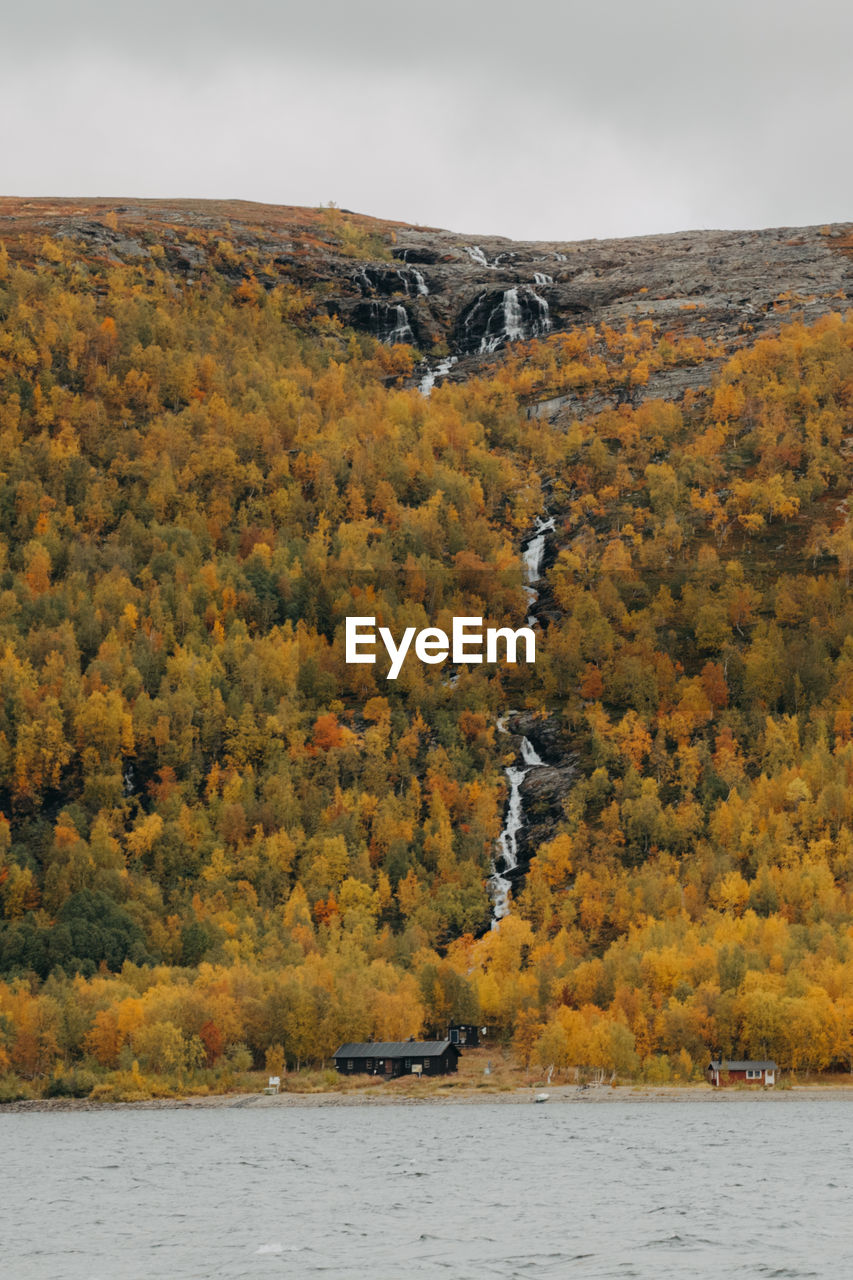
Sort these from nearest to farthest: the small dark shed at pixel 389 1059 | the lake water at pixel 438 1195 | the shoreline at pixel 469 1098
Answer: the lake water at pixel 438 1195, the shoreline at pixel 469 1098, the small dark shed at pixel 389 1059

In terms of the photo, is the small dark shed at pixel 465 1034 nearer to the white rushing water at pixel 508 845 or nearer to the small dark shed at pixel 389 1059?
the small dark shed at pixel 389 1059

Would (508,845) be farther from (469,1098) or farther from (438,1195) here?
(438,1195)

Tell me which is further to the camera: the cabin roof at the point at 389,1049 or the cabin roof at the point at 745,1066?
the cabin roof at the point at 389,1049

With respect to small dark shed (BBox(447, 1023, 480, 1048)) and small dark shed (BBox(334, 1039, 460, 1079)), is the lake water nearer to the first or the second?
small dark shed (BBox(334, 1039, 460, 1079))

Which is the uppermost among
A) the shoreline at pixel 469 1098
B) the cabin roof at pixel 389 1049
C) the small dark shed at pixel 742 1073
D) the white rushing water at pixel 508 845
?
the white rushing water at pixel 508 845

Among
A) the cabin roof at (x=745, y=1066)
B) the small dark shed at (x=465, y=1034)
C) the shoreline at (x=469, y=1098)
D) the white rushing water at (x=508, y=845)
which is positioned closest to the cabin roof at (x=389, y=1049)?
the shoreline at (x=469, y=1098)

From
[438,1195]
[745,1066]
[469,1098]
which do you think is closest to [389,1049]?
[469,1098]

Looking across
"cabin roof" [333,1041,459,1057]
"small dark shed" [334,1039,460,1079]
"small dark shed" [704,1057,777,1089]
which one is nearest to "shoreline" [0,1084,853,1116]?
"small dark shed" [704,1057,777,1089]
